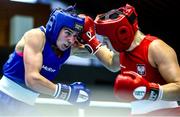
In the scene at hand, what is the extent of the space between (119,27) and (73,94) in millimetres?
415

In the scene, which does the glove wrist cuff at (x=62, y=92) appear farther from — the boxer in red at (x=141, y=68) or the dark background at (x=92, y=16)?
the dark background at (x=92, y=16)

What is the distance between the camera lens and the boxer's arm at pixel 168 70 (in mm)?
1938

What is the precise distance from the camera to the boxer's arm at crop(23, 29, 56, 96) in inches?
81.5

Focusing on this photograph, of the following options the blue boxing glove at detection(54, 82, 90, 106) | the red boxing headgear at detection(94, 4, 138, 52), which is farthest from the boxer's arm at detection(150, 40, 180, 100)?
the blue boxing glove at detection(54, 82, 90, 106)

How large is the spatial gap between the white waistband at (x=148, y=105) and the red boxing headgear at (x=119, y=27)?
30 cm

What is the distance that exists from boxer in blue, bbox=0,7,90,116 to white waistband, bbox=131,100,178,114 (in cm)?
28

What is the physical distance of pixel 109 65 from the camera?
2453 millimetres

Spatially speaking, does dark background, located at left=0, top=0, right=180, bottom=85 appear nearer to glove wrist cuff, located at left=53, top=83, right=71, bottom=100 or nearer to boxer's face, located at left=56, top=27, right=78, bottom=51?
boxer's face, located at left=56, top=27, right=78, bottom=51

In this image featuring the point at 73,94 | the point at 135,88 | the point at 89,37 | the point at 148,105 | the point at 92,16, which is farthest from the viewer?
the point at 92,16

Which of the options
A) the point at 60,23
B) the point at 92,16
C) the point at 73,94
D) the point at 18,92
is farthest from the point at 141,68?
the point at 92,16

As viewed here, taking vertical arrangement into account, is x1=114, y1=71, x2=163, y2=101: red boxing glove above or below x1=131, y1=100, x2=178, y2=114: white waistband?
above

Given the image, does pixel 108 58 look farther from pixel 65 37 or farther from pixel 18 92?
pixel 18 92

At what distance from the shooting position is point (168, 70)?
1.95 meters

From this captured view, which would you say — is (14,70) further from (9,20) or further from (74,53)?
(9,20)
